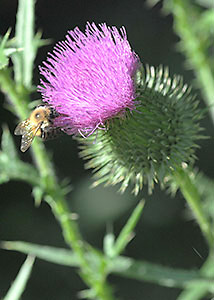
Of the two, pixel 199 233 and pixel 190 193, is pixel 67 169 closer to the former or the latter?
pixel 199 233

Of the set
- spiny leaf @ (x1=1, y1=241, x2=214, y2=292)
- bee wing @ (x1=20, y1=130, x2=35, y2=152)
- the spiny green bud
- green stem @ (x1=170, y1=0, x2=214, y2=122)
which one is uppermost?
green stem @ (x1=170, y1=0, x2=214, y2=122)

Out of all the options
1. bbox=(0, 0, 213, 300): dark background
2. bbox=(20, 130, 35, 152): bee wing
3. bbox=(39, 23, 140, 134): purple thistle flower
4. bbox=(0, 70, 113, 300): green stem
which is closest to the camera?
bbox=(39, 23, 140, 134): purple thistle flower

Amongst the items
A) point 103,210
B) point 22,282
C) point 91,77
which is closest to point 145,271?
point 22,282

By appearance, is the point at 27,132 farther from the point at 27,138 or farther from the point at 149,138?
the point at 149,138

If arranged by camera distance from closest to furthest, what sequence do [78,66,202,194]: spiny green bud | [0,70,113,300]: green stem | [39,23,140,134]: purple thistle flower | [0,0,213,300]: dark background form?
[39,23,140,134]: purple thistle flower, [78,66,202,194]: spiny green bud, [0,70,113,300]: green stem, [0,0,213,300]: dark background

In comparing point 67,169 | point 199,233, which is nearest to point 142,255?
point 199,233

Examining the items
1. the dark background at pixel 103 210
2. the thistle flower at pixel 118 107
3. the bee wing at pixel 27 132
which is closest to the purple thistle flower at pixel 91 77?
the thistle flower at pixel 118 107

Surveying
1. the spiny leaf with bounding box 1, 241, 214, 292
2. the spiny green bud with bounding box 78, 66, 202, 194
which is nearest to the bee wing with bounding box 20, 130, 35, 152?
the spiny green bud with bounding box 78, 66, 202, 194

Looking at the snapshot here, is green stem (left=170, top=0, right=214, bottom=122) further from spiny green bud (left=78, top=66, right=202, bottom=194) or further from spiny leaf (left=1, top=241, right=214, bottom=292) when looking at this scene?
spiny leaf (left=1, top=241, right=214, bottom=292)
